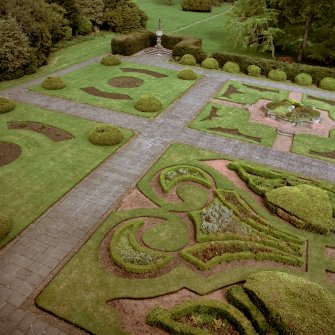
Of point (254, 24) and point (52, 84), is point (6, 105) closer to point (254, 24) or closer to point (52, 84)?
point (52, 84)

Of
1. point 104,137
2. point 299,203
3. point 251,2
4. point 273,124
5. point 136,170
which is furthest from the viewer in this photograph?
point 251,2

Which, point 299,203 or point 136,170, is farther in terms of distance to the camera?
point 136,170

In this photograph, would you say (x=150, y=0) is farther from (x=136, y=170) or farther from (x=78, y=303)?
(x=78, y=303)

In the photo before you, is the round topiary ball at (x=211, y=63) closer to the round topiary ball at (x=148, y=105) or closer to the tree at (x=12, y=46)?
the round topiary ball at (x=148, y=105)

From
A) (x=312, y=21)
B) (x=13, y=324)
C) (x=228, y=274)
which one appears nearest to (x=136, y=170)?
(x=228, y=274)

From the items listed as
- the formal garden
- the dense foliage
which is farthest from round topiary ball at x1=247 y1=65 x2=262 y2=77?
the dense foliage

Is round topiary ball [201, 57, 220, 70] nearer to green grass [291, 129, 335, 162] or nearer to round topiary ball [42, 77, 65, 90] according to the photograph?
round topiary ball [42, 77, 65, 90]

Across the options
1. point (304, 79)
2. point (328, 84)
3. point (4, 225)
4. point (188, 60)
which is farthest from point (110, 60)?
point (4, 225)
